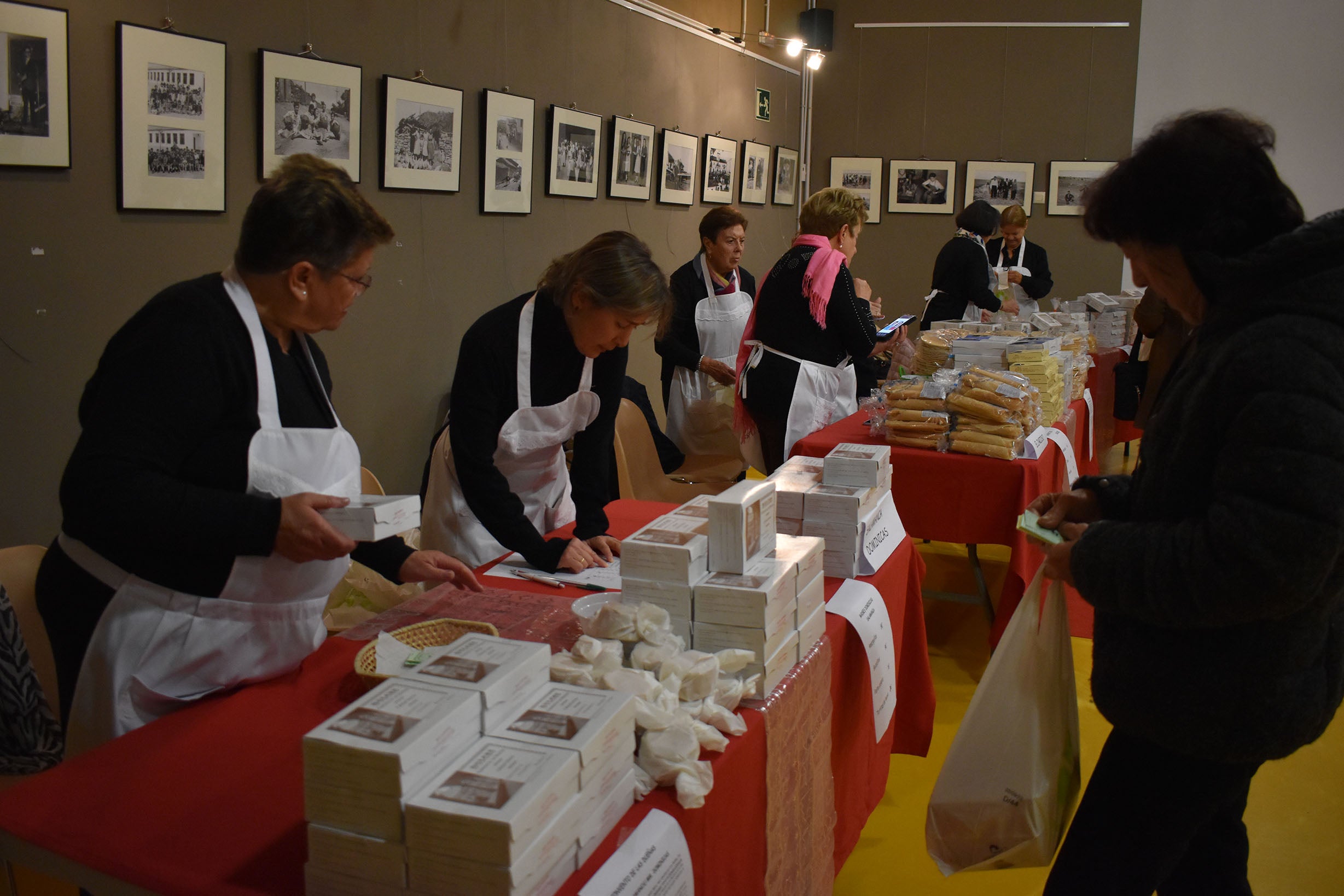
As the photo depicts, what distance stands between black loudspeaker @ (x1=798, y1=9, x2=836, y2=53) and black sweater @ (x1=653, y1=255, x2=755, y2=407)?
5067 millimetres

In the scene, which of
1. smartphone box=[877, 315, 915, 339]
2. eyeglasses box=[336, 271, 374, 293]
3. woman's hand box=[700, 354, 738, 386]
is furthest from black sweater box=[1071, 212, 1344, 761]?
woman's hand box=[700, 354, 738, 386]

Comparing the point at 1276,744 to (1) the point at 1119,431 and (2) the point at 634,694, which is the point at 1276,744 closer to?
(2) the point at 634,694

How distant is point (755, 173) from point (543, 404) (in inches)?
267

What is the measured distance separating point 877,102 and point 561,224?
17.8 feet

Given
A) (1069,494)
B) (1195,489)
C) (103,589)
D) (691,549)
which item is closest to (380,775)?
(691,549)

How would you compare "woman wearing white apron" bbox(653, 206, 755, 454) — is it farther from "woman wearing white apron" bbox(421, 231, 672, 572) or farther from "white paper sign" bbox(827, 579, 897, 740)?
"white paper sign" bbox(827, 579, 897, 740)

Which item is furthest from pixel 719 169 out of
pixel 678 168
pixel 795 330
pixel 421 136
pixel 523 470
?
pixel 523 470

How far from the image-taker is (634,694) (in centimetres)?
129

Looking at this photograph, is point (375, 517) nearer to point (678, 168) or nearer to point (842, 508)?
point (842, 508)

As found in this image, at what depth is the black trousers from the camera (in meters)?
1.52

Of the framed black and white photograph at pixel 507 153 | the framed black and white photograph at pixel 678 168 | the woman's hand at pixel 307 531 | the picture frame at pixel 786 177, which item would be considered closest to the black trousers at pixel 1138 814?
the woman's hand at pixel 307 531

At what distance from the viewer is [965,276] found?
6699mm

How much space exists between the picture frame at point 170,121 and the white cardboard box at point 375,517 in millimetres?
2484

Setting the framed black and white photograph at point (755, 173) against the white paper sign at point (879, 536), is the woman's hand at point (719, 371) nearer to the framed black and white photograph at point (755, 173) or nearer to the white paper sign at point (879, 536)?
the white paper sign at point (879, 536)
